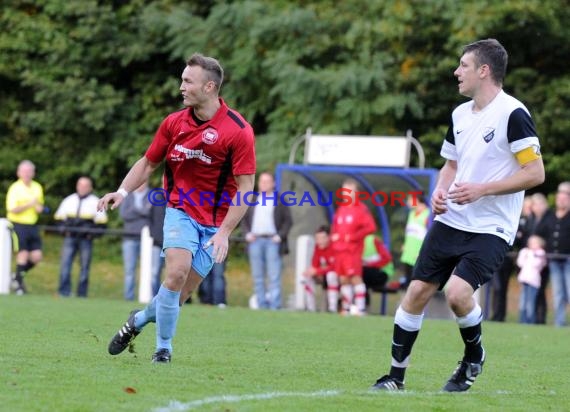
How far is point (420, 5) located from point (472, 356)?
19.4 m

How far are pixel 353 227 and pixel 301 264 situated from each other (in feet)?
5.47

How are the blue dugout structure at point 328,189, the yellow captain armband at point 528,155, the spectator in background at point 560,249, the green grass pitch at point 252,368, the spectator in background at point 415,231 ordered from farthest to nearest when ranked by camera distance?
the blue dugout structure at point 328,189
the spectator in background at point 415,231
the spectator in background at point 560,249
the yellow captain armband at point 528,155
the green grass pitch at point 252,368

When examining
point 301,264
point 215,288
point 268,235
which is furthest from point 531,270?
point 215,288

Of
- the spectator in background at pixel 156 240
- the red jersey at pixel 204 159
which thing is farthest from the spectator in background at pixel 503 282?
the red jersey at pixel 204 159

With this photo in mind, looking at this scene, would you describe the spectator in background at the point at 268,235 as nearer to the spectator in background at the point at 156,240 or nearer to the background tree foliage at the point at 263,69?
the spectator in background at the point at 156,240

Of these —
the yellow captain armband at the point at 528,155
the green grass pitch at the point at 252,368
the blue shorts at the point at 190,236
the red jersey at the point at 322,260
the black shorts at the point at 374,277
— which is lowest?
the black shorts at the point at 374,277

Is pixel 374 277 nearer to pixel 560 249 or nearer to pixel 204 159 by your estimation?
pixel 560 249

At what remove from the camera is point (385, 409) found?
22.4 ft

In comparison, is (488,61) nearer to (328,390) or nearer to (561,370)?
(328,390)

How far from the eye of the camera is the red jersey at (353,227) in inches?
748

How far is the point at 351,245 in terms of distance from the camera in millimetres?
19047

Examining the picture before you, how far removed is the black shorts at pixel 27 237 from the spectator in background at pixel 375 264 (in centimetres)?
555

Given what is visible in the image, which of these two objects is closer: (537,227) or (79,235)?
(537,227)

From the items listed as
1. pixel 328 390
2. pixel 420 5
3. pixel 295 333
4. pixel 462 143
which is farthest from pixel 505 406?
pixel 420 5
